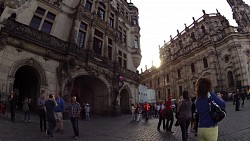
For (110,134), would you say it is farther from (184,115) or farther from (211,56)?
(211,56)

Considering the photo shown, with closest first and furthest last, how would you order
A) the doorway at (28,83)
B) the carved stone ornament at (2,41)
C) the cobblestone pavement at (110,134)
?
the cobblestone pavement at (110,134), the carved stone ornament at (2,41), the doorway at (28,83)

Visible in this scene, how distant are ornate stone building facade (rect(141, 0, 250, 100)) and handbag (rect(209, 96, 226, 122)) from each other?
31817 millimetres

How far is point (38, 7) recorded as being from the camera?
48.8 ft

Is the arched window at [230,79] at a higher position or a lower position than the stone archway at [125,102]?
higher

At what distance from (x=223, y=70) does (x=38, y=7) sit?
107ft

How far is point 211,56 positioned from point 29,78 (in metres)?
32.2

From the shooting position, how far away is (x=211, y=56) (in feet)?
110

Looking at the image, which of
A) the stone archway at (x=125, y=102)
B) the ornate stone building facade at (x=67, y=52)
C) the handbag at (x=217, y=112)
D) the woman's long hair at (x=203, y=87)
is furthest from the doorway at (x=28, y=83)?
the handbag at (x=217, y=112)

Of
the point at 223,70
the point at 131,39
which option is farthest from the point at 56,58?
the point at 223,70

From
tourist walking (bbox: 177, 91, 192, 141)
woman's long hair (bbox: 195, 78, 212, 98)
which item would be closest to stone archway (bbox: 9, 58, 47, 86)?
tourist walking (bbox: 177, 91, 192, 141)

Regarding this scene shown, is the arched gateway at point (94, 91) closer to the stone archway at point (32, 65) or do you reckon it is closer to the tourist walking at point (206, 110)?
the stone archway at point (32, 65)

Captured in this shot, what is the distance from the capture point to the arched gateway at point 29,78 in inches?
455

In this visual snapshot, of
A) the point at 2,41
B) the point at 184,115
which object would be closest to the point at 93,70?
the point at 2,41

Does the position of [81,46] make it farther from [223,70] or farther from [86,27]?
[223,70]
